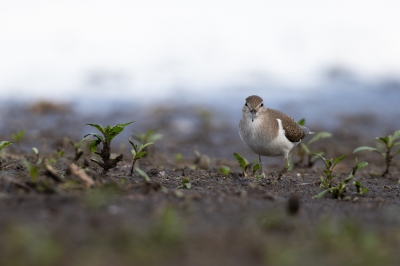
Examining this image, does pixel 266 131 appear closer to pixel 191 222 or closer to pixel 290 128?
pixel 290 128

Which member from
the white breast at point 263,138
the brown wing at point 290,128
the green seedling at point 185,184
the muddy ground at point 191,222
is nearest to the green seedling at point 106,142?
the muddy ground at point 191,222

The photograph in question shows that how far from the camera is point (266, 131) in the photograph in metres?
7.28

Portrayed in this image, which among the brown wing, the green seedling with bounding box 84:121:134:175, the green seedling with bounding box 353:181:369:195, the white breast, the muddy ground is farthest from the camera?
the brown wing

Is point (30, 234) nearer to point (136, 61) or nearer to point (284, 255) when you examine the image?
point (284, 255)

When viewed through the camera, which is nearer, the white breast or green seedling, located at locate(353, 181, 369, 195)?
green seedling, located at locate(353, 181, 369, 195)

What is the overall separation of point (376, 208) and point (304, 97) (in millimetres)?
11606

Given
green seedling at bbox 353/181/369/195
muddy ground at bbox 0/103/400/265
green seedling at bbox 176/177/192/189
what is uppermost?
green seedling at bbox 353/181/369/195

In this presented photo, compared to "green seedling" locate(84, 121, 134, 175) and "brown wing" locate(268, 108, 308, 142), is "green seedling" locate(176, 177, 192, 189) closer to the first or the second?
"green seedling" locate(84, 121, 134, 175)

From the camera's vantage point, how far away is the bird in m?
7.28

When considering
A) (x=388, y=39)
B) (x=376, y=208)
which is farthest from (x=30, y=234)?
(x=388, y=39)

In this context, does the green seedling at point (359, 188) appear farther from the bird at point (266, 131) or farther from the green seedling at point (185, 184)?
the green seedling at point (185, 184)

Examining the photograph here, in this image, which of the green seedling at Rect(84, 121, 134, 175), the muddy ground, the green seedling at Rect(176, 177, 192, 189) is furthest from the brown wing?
the green seedling at Rect(84, 121, 134, 175)

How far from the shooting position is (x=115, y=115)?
46.5ft

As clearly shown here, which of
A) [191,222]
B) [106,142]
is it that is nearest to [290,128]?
[106,142]
